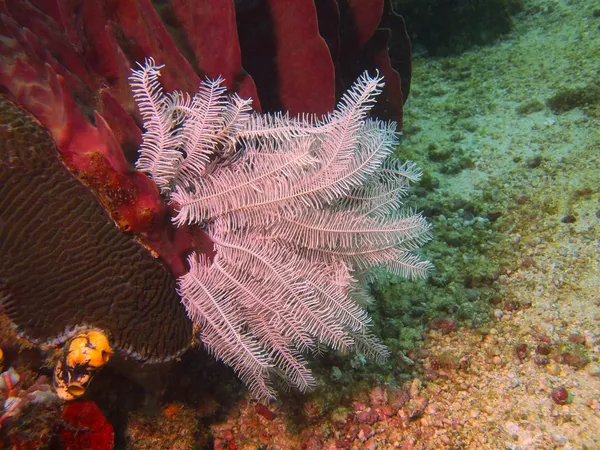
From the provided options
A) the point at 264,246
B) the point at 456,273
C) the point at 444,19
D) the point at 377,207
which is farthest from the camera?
the point at 444,19

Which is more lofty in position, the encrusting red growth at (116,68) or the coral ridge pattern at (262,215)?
the encrusting red growth at (116,68)

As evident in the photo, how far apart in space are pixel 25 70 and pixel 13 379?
165 cm

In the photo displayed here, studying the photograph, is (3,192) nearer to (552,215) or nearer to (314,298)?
(314,298)

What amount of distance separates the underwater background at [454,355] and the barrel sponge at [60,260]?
0.60ft

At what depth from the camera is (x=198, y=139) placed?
218cm

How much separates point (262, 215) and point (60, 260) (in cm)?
107

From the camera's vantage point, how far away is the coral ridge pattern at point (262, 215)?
2.21 metres

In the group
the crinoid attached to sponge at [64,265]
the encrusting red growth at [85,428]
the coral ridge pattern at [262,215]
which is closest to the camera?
the crinoid attached to sponge at [64,265]

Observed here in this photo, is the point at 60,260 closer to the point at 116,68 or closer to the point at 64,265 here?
the point at 64,265

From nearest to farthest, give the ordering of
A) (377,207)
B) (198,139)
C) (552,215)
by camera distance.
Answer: (198,139) < (377,207) < (552,215)

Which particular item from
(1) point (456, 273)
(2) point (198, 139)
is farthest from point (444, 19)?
(2) point (198, 139)

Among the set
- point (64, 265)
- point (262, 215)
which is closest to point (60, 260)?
point (64, 265)

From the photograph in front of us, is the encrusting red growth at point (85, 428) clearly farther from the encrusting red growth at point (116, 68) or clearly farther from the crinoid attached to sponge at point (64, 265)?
the encrusting red growth at point (116, 68)

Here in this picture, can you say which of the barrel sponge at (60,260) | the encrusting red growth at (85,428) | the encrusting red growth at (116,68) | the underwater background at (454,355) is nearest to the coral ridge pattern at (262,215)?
the encrusting red growth at (116,68)
